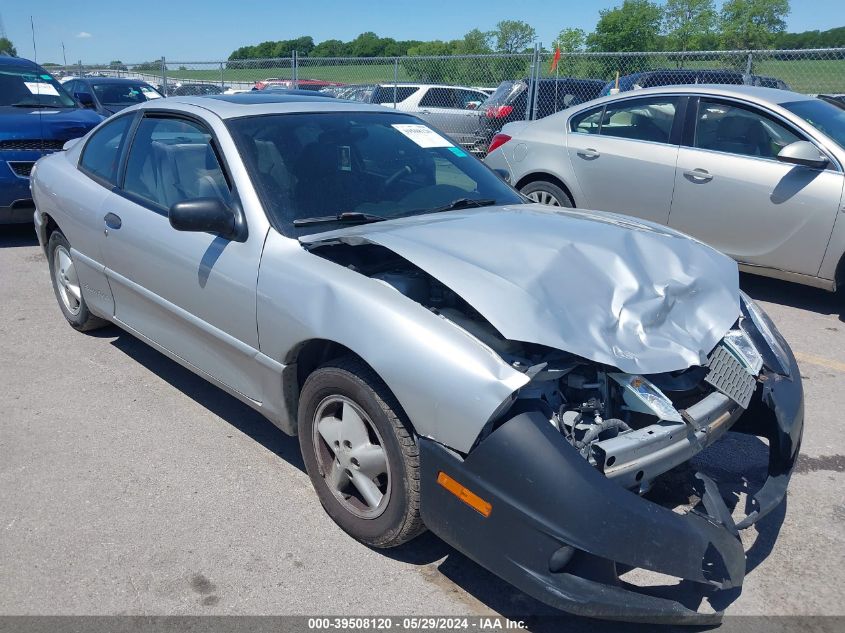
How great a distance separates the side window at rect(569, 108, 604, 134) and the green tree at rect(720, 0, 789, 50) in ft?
176

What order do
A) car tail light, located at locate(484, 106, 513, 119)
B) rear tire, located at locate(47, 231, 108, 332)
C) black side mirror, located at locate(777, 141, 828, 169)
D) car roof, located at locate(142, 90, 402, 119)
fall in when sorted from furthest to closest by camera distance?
car tail light, located at locate(484, 106, 513, 119)
black side mirror, located at locate(777, 141, 828, 169)
rear tire, located at locate(47, 231, 108, 332)
car roof, located at locate(142, 90, 402, 119)

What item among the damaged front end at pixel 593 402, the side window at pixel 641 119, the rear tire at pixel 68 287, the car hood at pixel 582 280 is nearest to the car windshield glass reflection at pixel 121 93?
the rear tire at pixel 68 287

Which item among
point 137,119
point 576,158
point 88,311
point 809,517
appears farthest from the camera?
point 576,158

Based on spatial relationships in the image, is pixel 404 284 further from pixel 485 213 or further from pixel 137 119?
pixel 137 119

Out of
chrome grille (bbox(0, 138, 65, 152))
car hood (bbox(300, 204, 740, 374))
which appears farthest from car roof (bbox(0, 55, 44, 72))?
car hood (bbox(300, 204, 740, 374))

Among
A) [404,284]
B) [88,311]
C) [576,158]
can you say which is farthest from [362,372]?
[576,158]

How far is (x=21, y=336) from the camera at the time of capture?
5152mm

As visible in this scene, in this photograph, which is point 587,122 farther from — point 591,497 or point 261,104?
point 591,497

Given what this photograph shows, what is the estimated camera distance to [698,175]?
6062mm

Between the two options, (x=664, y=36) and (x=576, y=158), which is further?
(x=664, y=36)

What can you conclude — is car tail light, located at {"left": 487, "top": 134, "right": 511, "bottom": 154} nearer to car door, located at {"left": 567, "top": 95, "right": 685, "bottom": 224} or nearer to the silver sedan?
the silver sedan

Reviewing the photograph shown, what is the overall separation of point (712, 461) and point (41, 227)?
451 centimetres

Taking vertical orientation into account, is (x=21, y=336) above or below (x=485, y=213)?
below

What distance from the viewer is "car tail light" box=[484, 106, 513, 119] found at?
12805 mm
